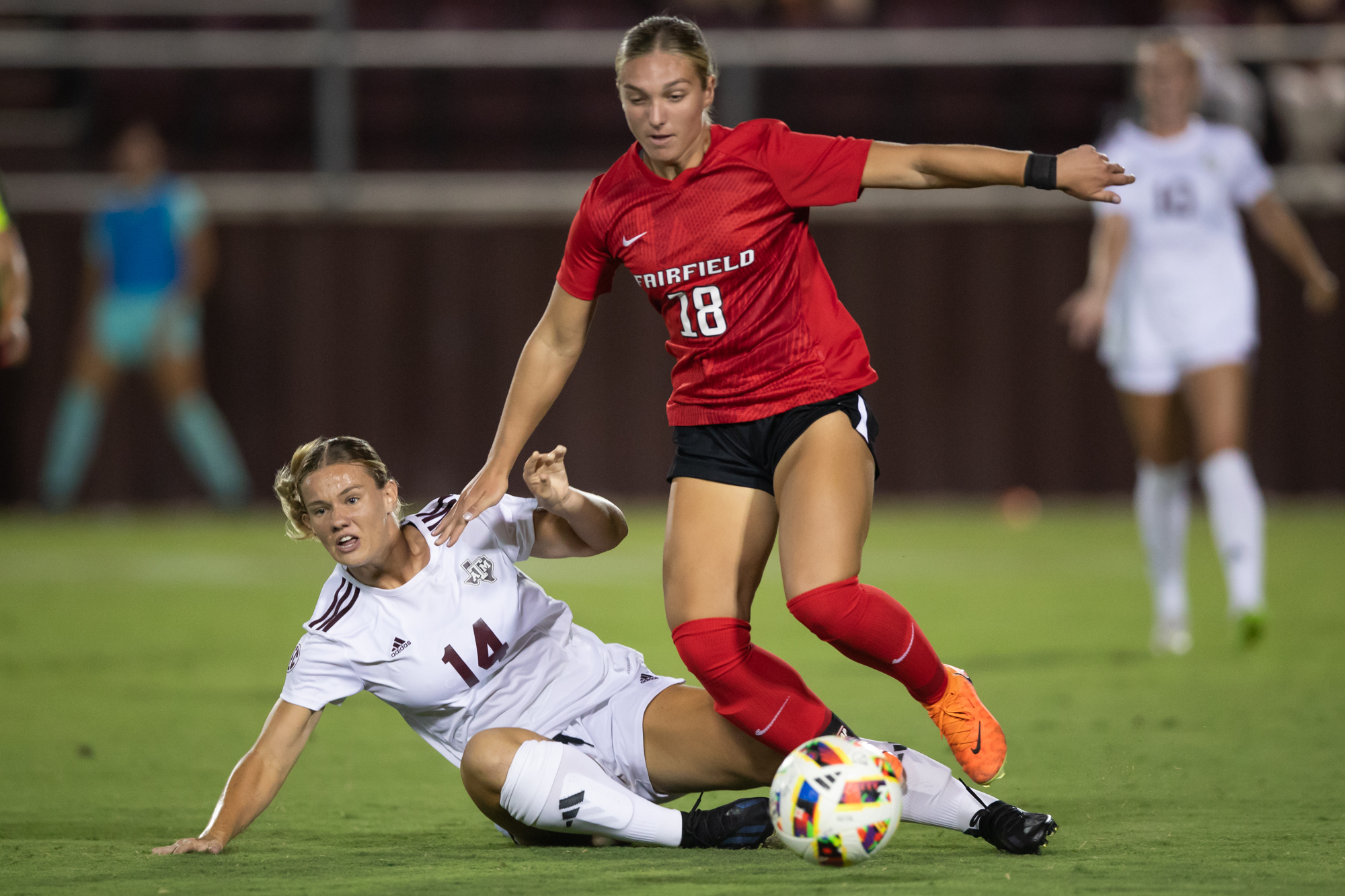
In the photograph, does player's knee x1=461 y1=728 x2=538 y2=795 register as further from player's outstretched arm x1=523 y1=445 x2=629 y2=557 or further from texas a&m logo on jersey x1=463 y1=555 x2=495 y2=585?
player's outstretched arm x1=523 y1=445 x2=629 y2=557

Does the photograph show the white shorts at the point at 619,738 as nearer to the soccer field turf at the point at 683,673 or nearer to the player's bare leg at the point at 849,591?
the soccer field turf at the point at 683,673

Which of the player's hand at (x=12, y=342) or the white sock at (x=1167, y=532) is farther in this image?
the white sock at (x=1167, y=532)

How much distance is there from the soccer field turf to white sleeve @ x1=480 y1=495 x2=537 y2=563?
684mm

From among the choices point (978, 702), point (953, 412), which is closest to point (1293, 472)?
point (953, 412)

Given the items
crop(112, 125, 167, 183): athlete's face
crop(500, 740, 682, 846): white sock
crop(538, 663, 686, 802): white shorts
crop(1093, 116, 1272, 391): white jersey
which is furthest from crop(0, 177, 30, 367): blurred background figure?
crop(112, 125, 167, 183): athlete's face

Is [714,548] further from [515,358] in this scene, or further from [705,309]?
[515,358]

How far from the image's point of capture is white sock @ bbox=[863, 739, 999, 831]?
3.80 metres

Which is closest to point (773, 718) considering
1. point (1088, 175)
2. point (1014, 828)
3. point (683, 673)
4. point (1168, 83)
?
point (1014, 828)

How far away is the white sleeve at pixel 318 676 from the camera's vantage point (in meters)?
3.84

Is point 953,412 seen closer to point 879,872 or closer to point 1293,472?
point 1293,472

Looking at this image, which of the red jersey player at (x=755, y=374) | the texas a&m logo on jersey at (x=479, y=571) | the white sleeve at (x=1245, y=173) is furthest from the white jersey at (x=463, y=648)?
the white sleeve at (x=1245, y=173)

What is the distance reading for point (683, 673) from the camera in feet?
21.0

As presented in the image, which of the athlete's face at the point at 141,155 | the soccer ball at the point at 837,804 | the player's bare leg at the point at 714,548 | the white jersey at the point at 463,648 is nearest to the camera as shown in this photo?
the soccer ball at the point at 837,804

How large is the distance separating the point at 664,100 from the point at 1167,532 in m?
3.93
